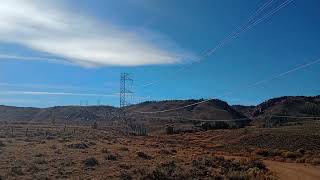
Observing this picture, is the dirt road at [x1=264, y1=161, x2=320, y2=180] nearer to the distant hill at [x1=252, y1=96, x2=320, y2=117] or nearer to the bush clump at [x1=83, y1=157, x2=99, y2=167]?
the bush clump at [x1=83, y1=157, x2=99, y2=167]

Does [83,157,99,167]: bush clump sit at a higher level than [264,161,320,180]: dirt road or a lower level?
higher

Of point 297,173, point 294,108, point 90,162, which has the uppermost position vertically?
point 294,108

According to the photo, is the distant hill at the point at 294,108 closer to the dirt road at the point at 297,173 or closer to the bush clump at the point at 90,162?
the dirt road at the point at 297,173

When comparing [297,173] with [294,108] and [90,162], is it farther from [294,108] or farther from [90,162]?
[294,108]

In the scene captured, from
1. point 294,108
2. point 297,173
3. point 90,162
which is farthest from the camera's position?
point 294,108

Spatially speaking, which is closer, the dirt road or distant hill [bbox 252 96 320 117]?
the dirt road

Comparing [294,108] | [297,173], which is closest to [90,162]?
[297,173]

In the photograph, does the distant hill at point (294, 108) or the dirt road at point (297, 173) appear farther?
the distant hill at point (294, 108)

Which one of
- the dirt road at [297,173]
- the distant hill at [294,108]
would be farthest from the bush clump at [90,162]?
the distant hill at [294,108]

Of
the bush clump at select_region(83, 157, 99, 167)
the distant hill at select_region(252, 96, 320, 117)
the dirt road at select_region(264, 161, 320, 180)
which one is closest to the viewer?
the dirt road at select_region(264, 161, 320, 180)

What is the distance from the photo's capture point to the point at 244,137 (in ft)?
250

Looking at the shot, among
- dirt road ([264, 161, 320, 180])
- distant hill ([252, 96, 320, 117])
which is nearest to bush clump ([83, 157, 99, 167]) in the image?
dirt road ([264, 161, 320, 180])

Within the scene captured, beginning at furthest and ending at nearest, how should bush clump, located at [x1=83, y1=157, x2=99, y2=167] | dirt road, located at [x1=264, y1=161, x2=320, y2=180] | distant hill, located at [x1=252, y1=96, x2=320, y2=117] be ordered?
distant hill, located at [x1=252, y1=96, x2=320, y2=117]
bush clump, located at [x1=83, y1=157, x2=99, y2=167]
dirt road, located at [x1=264, y1=161, x2=320, y2=180]

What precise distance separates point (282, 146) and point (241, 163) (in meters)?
25.5
